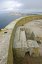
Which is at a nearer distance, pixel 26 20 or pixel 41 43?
pixel 41 43

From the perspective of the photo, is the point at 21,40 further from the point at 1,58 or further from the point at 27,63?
the point at 1,58

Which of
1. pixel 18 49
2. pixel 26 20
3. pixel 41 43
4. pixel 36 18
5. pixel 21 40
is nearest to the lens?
pixel 18 49

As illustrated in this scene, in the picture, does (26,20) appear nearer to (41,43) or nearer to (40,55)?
(41,43)

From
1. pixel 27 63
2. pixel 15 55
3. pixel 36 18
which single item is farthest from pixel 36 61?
pixel 36 18

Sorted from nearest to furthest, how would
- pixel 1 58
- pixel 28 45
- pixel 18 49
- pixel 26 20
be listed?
pixel 1 58, pixel 18 49, pixel 28 45, pixel 26 20

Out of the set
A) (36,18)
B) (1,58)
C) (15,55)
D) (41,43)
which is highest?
(1,58)

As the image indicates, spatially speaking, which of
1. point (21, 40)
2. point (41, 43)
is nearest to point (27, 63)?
point (21, 40)

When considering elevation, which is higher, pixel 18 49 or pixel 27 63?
pixel 18 49

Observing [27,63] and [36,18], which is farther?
[36,18]

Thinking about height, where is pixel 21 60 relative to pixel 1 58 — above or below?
below
